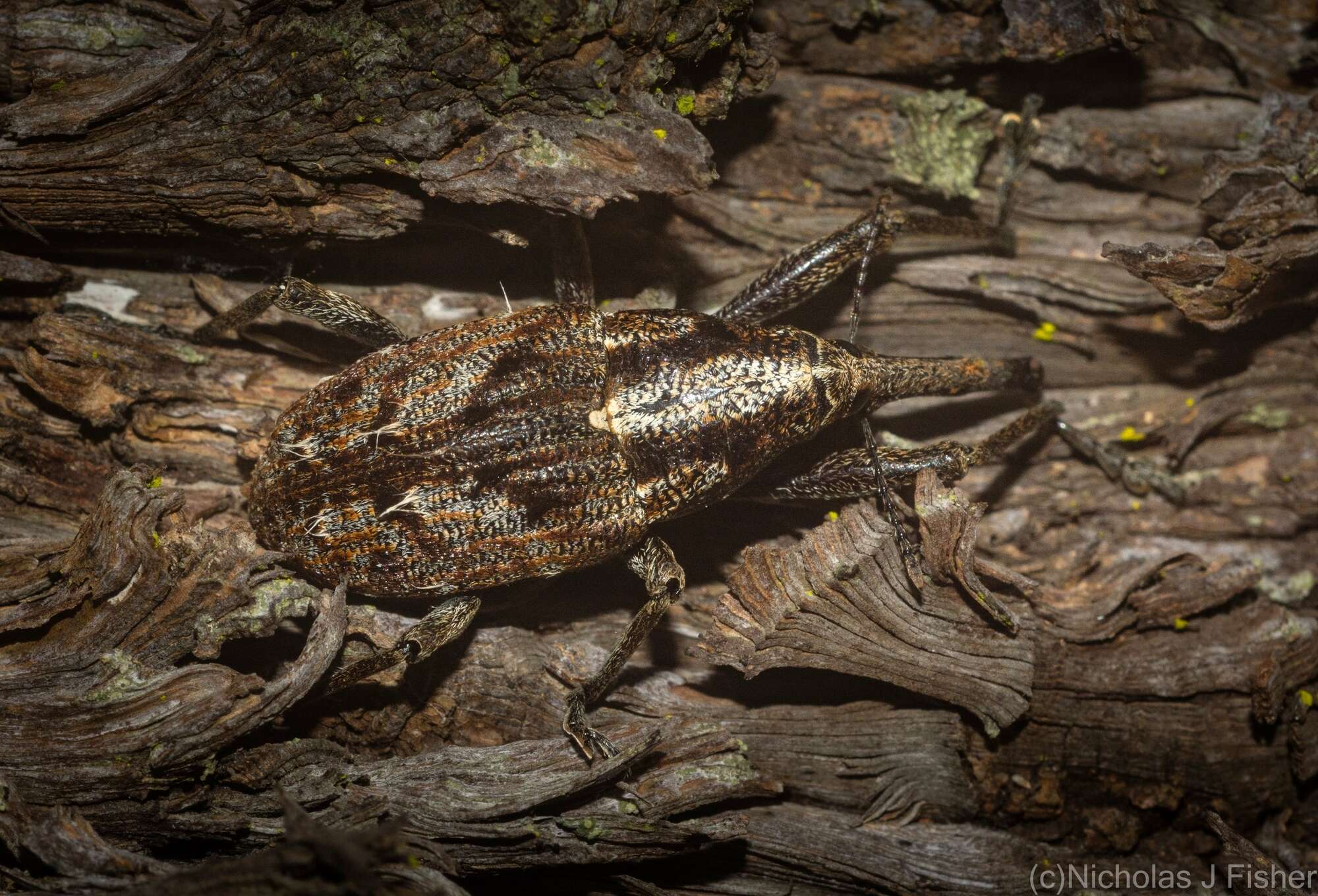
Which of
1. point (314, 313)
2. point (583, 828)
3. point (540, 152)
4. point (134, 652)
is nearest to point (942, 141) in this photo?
point (540, 152)

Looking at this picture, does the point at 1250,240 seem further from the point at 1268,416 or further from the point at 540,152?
the point at 540,152

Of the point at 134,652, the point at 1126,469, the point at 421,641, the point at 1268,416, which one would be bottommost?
the point at 134,652

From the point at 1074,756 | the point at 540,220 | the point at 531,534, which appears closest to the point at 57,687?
the point at 531,534

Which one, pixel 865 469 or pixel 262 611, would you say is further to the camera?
pixel 865 469

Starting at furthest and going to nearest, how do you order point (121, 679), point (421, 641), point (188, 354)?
point (188, 354), point (421, 641), point (121, 679)

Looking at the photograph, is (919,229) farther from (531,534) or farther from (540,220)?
(531,534)

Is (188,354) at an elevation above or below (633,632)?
above
